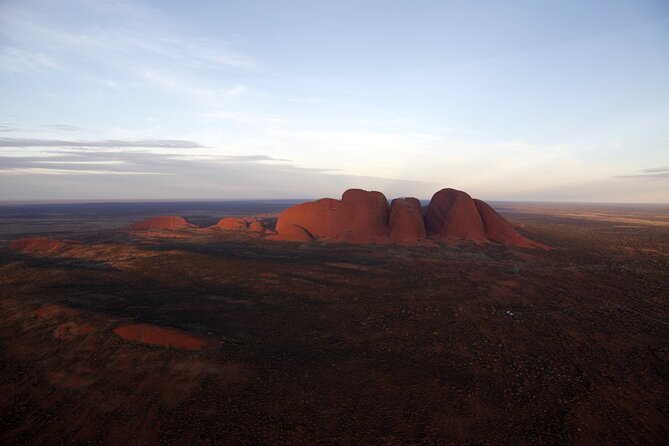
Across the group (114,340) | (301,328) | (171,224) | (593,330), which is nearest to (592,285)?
(593,330)

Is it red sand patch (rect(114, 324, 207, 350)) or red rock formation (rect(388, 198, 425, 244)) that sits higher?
red rock formation (rect(388, 198, 425, 244))

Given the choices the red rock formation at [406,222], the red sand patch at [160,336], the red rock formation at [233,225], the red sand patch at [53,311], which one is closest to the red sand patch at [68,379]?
the red sand patch at [160,336]

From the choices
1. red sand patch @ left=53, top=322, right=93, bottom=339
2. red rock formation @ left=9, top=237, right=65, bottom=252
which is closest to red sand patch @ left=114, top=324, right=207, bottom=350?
red sand patch @ left=53, top=322, right=93, bottom=339

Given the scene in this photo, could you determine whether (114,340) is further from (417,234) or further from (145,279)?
(417,234)

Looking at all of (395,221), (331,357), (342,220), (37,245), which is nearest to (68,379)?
(331,357)

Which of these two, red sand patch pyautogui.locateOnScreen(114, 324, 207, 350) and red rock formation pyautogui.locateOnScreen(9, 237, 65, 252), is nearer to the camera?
red sand patch pyautogui.locateOnScreen(114, 324, 207, 350)

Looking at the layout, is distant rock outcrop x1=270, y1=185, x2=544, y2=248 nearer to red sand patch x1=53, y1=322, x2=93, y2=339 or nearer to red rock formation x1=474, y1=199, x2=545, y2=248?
red rock formation x1=474, y1=199, x2=545, y2=248
